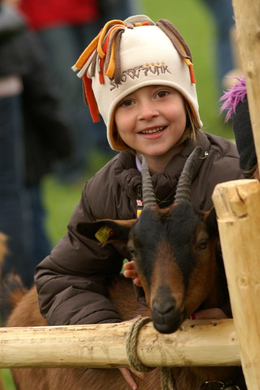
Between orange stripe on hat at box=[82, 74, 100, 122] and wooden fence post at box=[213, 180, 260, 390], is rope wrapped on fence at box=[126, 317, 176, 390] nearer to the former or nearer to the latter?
wooden fence post at box=[213, 180, 260, 390]

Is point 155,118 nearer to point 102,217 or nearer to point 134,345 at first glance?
point 102,217

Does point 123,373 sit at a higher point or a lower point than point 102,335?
lower

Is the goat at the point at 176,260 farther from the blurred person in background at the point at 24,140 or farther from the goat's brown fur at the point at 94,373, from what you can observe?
the blurred person in background at the point at 24,140

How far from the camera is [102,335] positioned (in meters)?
4.31

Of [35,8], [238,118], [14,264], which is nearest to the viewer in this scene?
[238,118]

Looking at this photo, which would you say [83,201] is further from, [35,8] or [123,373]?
[35,8]

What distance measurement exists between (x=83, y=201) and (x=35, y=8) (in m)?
7.69

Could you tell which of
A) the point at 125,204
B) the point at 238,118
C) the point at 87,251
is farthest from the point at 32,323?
the point at 238,118

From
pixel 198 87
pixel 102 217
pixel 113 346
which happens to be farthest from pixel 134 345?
pixel 198 87

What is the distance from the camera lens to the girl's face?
4863mm

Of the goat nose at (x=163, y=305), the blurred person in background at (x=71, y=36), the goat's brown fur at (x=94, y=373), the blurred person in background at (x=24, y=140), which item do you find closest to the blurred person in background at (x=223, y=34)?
the blurred person in background at (x=71, y=36)

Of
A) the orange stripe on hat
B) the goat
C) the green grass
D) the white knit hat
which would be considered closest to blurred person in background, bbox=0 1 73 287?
the green grass

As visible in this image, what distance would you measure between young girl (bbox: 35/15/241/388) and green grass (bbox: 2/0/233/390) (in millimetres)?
841

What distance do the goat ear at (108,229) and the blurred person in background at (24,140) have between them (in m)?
4.03
